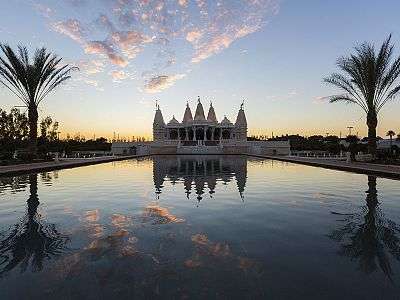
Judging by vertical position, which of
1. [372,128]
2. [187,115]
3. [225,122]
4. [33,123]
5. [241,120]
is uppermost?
[187,115]

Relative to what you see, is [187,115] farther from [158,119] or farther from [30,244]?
[30,244]

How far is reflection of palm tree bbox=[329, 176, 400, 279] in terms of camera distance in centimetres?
471

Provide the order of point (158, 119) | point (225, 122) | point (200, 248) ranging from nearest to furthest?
point (200, 248) < point (158, 119) < point (225, 122)

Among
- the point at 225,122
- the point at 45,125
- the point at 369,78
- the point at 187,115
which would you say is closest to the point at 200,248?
the point at 369,78

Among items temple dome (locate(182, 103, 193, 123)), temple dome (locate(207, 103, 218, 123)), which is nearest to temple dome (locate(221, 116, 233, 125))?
temple dome (locate(207, 103, 218, 123))

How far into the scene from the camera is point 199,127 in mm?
80625

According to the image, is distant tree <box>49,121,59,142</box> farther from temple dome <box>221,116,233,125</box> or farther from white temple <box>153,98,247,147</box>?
temple dome <box>221,116,233,125</box>

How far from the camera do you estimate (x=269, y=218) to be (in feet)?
24.1

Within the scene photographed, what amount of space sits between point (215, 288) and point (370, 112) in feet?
80.8

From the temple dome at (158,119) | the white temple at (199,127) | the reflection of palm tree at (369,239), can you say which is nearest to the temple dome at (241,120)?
the white temple at (199,127)

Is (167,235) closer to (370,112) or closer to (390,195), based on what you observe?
(390,195)

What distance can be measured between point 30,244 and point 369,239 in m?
5.37

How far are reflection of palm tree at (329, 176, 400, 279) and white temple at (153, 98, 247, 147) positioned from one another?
71.8 meters

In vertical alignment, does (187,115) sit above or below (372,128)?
above
